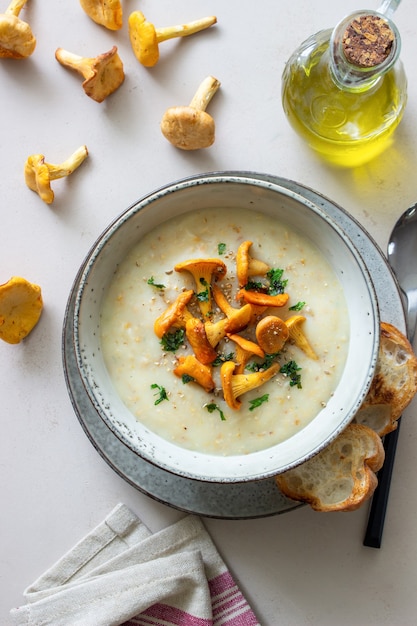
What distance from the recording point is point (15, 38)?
1923 mm

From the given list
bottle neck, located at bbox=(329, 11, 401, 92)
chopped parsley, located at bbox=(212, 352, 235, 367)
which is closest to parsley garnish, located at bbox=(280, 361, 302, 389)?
chopped parsley, located at bbox=(212, 352, 235, 367)

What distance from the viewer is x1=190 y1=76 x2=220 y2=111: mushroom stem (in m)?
1.94

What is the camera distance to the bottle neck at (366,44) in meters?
1.63

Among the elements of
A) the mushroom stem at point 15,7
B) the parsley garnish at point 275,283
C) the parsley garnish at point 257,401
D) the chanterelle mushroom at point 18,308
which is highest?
the mushroom stem at point 15,7

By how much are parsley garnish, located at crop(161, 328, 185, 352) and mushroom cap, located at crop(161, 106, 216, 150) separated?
0.53 meters

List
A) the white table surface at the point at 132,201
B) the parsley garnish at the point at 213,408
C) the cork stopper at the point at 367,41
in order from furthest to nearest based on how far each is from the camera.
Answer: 1. the white table surface at the point at 132,201
2. the parsley garnish at the point at 213,408
3. the cork stopper at the point at 367,41

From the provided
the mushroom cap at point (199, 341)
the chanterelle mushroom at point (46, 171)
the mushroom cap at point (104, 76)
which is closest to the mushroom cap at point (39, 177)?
the chanterelle mushroom at point (46, 171)

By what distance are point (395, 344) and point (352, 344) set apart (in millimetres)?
126

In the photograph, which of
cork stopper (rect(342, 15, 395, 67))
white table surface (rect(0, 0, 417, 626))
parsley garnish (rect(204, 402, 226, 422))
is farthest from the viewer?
white table surface (rect(0, 0, 417, 626))

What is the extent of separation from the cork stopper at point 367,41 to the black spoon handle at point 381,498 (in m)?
0.94

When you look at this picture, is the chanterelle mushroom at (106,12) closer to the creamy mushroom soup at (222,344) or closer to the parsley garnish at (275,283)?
the creamy mushroom soup at (222,344)

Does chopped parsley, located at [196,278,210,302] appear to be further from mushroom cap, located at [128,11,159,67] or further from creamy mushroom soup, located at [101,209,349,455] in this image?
mushroom cap, located at [128,11,159,67]

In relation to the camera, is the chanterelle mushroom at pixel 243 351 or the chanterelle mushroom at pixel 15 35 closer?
the chanterelle mushroom at pixel 243 351

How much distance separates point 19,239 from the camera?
6.51 feet
